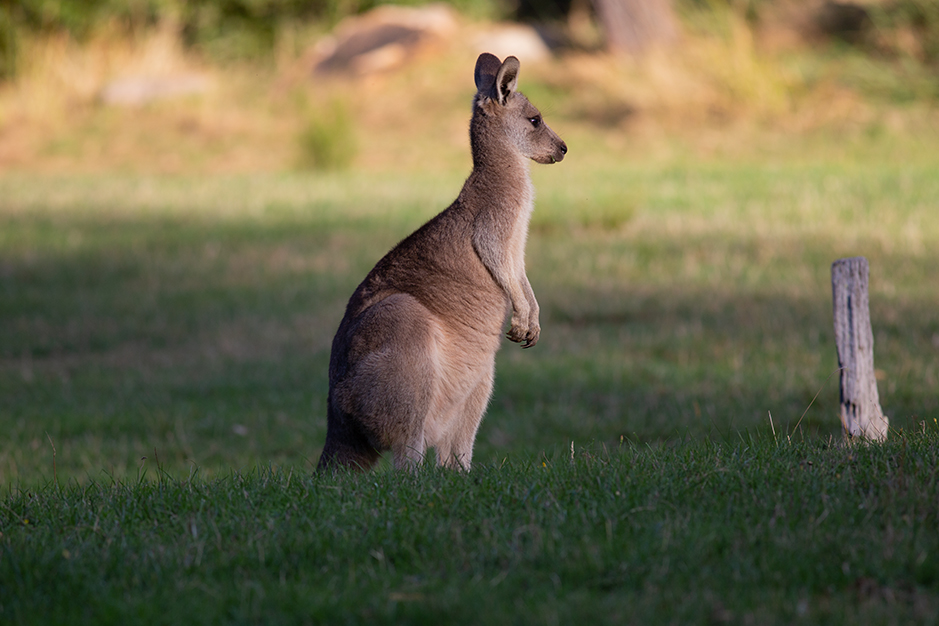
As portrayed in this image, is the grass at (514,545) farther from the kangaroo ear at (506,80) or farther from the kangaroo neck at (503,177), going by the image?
the kangaroo ear at (506,80)

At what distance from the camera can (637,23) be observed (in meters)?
22.1

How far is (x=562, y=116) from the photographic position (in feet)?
70.0

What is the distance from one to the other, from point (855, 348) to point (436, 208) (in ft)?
30.0

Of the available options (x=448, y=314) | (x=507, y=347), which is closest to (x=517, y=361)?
(x=507, y=347)

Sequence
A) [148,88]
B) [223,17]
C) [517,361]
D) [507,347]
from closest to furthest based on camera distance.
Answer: [517,361] < [507,347] < [148,88] < [223,17]

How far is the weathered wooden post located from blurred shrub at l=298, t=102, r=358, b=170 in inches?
565

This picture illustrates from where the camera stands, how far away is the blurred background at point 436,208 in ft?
24.0

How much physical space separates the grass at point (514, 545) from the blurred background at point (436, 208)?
1.19 m

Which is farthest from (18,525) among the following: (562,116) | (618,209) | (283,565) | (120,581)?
(562,116)

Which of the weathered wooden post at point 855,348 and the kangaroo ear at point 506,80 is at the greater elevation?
the kangaroo ear at point 506,80

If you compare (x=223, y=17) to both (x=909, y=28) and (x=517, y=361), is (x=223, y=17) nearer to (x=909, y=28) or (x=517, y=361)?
(x=909, y=28)

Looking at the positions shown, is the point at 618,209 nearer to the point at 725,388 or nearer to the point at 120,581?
the point at 725,388

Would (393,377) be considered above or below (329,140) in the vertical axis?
below

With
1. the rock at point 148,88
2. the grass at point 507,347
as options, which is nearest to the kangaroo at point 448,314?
the grass at point 507,347
